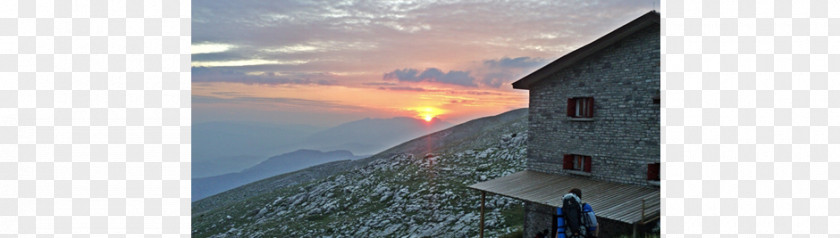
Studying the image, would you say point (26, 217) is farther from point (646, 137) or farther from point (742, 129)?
point (646, 137)

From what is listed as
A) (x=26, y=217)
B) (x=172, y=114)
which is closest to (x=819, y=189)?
(x=172, y=114)

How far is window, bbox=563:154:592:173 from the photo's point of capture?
70.0 feet

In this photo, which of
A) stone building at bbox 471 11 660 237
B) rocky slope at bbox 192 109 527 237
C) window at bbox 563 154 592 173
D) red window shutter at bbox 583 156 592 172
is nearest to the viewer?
stone building at bbox 471 11 660 237

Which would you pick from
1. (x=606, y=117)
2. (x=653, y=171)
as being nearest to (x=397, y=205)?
(x=606, y=117)

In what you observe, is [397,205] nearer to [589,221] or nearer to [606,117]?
[606,117]

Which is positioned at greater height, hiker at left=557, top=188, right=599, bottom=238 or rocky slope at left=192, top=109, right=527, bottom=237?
hiker at left=557, top=188, right=599, bottom=238

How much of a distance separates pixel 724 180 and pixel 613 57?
506 inches

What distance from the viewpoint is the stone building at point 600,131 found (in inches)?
729

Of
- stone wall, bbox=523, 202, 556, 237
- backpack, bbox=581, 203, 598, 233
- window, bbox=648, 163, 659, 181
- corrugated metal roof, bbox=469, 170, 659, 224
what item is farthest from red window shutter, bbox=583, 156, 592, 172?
backpack, bbox=581, 203, 598, 233

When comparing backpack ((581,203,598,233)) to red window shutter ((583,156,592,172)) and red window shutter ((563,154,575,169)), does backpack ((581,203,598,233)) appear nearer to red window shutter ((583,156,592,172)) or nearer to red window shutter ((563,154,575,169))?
red window shutter ((583,156,592,172))

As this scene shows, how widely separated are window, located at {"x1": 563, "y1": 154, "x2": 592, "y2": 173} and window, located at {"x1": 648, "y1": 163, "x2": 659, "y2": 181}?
2.86 metres

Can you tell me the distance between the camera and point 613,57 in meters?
20.0

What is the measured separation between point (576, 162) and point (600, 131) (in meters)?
2.03

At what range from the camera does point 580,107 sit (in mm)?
21562
